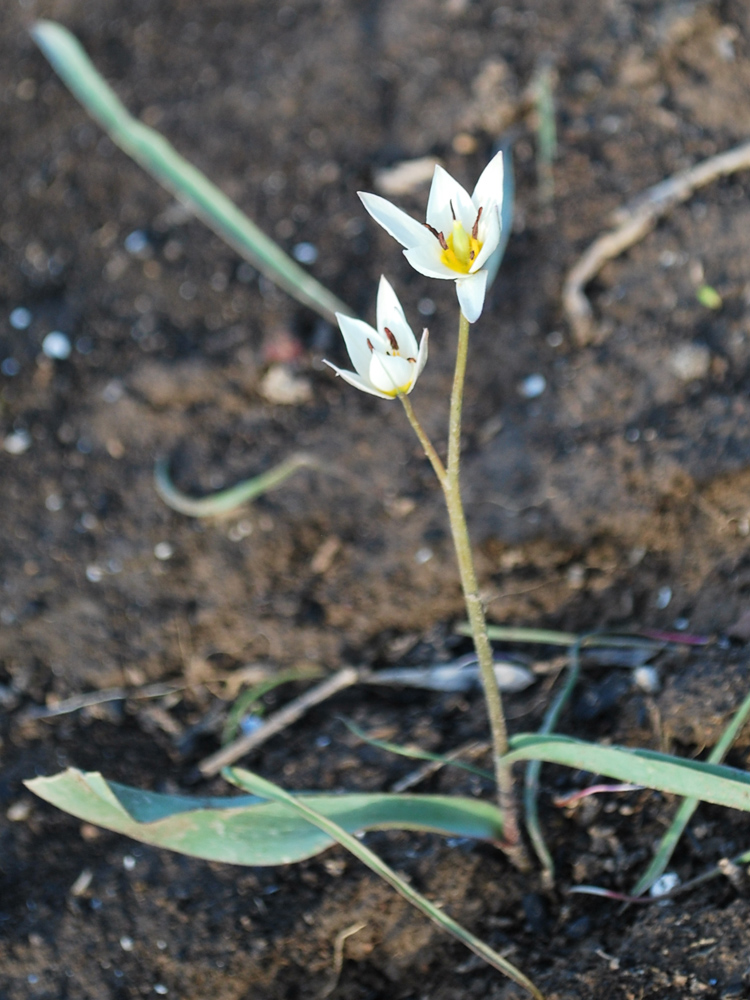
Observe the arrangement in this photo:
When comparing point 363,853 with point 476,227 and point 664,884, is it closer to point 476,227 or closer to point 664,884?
point 664,884

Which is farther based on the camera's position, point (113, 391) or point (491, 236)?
point (113, 391)

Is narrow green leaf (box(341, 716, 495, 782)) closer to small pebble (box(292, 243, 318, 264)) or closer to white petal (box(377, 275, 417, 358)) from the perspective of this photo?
white petal (box(377, 275, 417, 358))

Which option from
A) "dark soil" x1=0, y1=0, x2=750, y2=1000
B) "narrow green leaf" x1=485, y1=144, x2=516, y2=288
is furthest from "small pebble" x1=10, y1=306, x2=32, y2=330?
"narrow green leaf" x1=485, y1=144, x2=516, y2=288

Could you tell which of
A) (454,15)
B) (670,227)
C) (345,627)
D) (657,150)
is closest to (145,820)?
(345,627)

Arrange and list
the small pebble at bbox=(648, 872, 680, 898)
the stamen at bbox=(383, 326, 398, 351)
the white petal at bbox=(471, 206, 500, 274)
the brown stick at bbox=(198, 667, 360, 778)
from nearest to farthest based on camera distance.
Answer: the white petal at bbox=(471, 206, 500, 274)
the stamen at bbox=(383, 326, 398, 351)
the small pebble at bbox=(648, 872, 680, 898)
the brown stick at bbox=(198, 667, 360, 778)

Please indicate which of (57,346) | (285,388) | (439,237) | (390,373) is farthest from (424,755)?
(57,346)

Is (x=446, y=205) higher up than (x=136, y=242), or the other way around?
(x=446, y=205)

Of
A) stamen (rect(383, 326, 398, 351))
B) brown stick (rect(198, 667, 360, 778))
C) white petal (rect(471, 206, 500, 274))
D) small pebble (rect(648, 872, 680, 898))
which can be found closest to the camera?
white petal (rect(471, 206, 500, 274))
